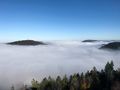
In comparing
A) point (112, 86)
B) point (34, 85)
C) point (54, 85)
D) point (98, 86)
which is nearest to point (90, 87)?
point (98, 86)

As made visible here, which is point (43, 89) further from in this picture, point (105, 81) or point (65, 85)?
point (105, 81)

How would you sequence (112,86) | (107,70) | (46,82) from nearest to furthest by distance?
1. (112,86)
2. (46,82)
3. (107,70)

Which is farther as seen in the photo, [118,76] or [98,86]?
[118,76]

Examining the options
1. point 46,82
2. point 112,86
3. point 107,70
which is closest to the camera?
point 112,86

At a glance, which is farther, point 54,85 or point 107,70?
point 107,70

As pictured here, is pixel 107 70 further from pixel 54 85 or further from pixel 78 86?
pixel 54 85

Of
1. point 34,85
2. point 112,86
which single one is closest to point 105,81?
point 112,86

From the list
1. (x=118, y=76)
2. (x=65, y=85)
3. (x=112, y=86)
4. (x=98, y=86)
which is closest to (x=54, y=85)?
(x=65, y=85)

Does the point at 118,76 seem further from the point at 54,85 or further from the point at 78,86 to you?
Result: the point at 54,85
